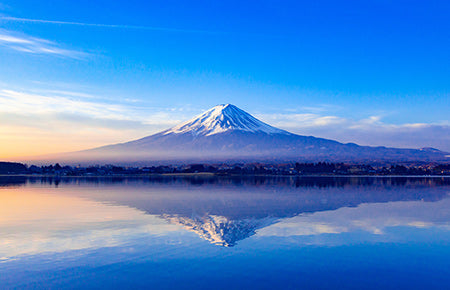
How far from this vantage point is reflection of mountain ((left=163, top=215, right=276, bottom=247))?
50.0 feet

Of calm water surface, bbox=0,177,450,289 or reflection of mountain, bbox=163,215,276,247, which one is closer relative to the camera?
calm water surface, bbox=0,177,450,289

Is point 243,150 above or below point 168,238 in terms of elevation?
above

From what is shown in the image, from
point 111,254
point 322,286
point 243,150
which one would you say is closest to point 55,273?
point 111,254

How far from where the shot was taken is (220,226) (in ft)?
58.3

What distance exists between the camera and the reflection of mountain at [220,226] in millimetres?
15250

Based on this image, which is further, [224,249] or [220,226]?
[220,226]

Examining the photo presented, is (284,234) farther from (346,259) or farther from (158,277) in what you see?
(158,277)

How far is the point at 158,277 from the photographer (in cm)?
1044

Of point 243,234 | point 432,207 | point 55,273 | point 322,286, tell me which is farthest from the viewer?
point 432,207

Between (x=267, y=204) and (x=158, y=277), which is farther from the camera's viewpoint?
(x=267, y=204)

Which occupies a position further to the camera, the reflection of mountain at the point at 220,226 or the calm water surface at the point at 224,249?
the reflection of mountain at the point at 220,226

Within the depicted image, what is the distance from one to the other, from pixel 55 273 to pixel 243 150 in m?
163

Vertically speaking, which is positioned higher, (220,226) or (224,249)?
(220,226)

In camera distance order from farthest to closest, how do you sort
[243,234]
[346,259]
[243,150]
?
[243,150], [243,234], [346,259]
